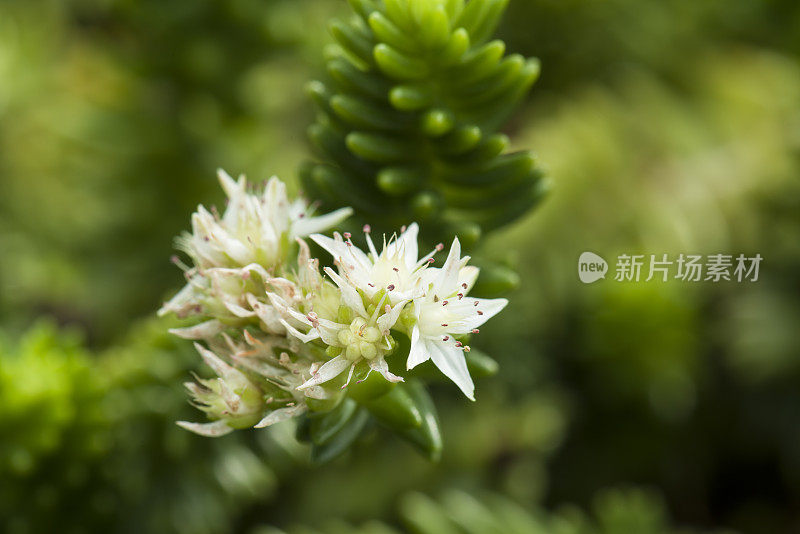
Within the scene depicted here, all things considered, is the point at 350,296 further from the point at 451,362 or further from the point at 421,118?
the point at 421,118

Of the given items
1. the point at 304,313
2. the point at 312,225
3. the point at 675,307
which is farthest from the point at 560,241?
the point at 304,313

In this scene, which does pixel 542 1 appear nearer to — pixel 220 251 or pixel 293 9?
pixel 293 9

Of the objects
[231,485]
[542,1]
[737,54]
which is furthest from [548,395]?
[737,54]

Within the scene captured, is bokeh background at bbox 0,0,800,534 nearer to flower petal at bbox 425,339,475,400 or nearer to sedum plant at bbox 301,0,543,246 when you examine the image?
sedum plant at bbox 301,0,543,246

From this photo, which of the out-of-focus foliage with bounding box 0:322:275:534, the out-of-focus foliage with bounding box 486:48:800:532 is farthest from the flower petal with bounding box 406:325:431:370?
the out-of-focus foliage with bounding box 486:48:800:532

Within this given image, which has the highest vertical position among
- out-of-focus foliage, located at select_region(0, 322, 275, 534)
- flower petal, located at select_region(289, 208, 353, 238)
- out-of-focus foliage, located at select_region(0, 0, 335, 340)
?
out-of-focus foliage, located at select_region(0, 0, 335, 340)

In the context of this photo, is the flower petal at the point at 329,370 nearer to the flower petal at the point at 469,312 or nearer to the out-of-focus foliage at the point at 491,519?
the flower petal at the point at 469,312
